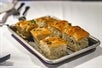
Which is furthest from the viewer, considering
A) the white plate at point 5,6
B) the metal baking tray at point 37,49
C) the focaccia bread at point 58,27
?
the white plate at point 5,6

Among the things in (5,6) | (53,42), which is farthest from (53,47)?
(5,6)

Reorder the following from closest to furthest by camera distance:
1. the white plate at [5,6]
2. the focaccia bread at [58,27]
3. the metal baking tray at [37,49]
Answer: the metal baking tray at [37,49] → the focaccia bread at [58,27] → the white plate at [5,6]

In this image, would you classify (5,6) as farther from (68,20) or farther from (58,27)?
(58,27)

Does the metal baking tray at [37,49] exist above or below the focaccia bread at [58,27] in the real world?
below

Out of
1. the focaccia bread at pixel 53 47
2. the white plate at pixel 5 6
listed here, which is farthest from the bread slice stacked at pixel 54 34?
the white plate at pixel 5 6

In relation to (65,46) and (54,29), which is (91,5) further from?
(65,46)

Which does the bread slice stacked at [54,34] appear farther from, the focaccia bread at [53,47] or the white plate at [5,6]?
the white plate at [5,6]

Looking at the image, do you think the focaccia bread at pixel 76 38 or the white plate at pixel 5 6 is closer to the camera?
the focaccia bread at pixel 76 38

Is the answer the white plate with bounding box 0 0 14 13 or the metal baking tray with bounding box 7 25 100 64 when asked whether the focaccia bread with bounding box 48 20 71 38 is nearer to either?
the metal baking tray with bounding box 7 25 100 64
